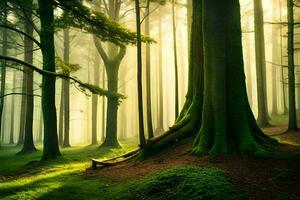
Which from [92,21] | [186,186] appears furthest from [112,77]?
[186,186]

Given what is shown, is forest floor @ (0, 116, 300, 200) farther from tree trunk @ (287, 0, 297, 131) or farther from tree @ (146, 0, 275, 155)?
tree trunk @ (287, 0, 297, 131)

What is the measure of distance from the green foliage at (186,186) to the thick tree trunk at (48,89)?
8043 millimetres

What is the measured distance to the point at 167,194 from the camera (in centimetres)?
705

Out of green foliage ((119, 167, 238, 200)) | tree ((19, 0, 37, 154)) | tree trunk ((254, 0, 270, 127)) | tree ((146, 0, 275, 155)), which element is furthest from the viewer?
tree ((19, 0, 37, 154))

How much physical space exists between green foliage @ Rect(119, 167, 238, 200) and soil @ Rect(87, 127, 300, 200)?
333 millimetres

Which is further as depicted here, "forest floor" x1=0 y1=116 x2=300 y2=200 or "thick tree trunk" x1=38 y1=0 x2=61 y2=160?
"thick tree trunk" x1=38 y1=0 x2=61 y2=160

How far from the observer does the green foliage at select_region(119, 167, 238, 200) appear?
259 inches

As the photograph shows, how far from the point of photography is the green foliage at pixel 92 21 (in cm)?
1442

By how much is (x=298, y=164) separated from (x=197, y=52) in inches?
217

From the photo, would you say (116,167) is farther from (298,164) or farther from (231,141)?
(298,164)

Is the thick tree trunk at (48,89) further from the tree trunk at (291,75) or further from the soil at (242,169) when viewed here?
the tree trunk at (291,75)

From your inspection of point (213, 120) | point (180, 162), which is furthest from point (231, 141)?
point (180, 162)

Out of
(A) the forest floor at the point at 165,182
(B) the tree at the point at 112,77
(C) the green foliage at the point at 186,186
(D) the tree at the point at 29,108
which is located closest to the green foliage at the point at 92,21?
(A) the forest floor at the point at 165,182

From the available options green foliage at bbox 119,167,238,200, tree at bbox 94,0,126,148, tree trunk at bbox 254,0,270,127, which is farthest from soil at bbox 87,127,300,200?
tree at bbox 94,0,126,148
